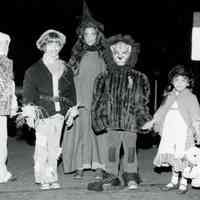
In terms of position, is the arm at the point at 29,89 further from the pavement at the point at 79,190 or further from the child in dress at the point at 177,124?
the child in dress at the point at 177,124

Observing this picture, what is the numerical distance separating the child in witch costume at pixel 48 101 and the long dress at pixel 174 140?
3.87ft

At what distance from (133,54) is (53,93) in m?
1.09

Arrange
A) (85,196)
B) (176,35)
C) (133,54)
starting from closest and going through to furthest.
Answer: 1. (85,196)
2. (133,54)
3. (176,35)

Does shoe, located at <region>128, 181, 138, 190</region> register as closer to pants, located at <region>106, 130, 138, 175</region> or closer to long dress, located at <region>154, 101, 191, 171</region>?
pants, located at <region>106, 130, 138, 175</region>

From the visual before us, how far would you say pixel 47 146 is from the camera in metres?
6.16

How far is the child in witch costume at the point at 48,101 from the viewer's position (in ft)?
19.8

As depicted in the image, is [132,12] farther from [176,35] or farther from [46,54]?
[46,54]

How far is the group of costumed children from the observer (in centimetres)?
609

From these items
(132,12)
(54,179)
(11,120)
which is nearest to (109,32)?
(132,12)

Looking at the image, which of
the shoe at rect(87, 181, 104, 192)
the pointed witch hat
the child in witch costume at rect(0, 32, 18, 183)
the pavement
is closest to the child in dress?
the pavement

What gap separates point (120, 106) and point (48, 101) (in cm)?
85

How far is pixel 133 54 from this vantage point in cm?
630

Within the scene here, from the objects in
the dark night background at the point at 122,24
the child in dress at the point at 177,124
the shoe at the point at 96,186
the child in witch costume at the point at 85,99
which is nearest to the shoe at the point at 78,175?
the child in witch costume at the point at 85,99

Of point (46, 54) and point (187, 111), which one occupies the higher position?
point (46, 54)
